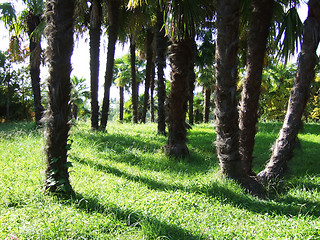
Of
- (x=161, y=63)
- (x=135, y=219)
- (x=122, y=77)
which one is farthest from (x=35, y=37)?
(x=122, y=77)

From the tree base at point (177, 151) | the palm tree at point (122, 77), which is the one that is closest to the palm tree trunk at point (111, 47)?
the tree base at point (177, 151)

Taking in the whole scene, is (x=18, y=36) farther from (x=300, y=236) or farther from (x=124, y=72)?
(x=300, y=236)

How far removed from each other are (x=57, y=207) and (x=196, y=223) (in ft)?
6.66

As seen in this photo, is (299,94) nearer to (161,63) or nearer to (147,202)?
(147,202)

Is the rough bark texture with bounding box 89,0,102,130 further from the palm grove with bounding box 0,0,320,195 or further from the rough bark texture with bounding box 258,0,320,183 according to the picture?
the rough bark texture with bounding box 258,0,320,183

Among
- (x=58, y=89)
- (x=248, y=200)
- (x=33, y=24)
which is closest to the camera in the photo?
(x=58, y=89)

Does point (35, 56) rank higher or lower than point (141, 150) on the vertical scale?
higher

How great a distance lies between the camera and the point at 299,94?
18.3 ft

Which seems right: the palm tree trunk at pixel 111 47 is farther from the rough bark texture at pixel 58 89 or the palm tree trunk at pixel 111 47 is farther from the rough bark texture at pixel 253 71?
the rough bark texture at pixel 58 89

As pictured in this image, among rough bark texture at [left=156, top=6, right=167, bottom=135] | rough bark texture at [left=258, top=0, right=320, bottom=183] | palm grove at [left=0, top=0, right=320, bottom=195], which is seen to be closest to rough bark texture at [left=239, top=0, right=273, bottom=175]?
palm grove at [left=0, top=0, right=320, bottom=195]

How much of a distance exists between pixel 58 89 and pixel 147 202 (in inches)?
91.7

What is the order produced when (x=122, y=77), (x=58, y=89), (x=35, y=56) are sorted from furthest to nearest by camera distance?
(x=122, y=77) → (x=35, y=56) → (x=58, y=89)

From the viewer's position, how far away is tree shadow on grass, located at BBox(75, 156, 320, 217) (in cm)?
455

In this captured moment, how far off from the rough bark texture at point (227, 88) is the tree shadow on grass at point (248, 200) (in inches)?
19.4
